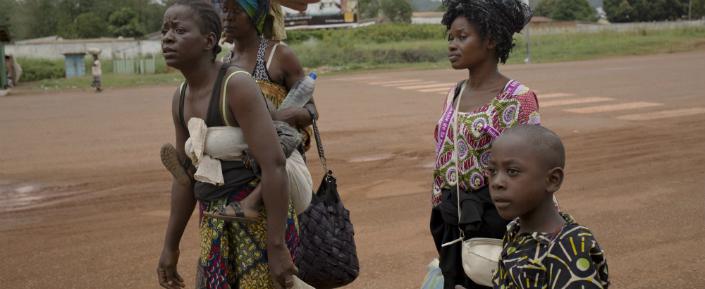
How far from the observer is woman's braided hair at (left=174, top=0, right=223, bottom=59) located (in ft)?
9.86

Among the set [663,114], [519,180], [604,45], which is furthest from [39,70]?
[519,180]

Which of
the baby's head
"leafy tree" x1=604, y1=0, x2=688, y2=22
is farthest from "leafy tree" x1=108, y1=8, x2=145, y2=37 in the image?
the baby's head

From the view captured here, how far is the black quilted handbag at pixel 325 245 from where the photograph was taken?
3502mm

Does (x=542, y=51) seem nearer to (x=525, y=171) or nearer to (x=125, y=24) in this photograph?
(x=525, y=171)

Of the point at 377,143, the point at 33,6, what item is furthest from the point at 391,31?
the point at 377,143

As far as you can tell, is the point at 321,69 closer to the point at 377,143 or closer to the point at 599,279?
the point at 377,143

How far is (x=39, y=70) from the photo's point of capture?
122 feet

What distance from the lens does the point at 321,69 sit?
1385 inches

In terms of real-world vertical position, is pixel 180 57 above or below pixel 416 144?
above

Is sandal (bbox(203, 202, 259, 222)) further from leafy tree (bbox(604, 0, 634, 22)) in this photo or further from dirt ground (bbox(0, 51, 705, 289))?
leafy tree (bbox(604, 0, 634, 22))

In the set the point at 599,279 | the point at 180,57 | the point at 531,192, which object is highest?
the point at 180,57

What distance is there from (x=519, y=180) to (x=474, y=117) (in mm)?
747

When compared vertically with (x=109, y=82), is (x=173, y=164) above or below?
above

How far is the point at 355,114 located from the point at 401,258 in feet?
31.9
